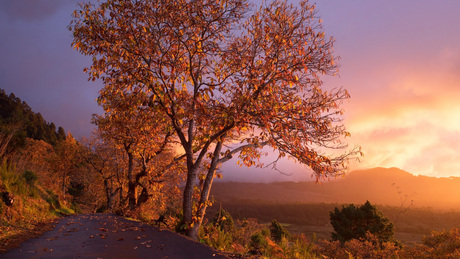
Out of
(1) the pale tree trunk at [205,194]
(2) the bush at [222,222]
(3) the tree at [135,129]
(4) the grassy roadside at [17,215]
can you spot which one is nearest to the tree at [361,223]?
(2) the bush at [222,222]

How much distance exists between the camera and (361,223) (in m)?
47.8

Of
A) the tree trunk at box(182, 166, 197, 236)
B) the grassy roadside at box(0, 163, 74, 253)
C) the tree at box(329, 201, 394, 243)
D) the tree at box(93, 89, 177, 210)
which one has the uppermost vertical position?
the tree at box(93, 89, 177, 210)

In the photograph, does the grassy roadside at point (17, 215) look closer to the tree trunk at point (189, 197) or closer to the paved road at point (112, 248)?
the paved road at point (112, 248)

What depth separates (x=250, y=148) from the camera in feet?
42.7

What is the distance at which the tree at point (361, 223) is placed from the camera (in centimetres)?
4541

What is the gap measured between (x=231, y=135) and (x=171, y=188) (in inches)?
472

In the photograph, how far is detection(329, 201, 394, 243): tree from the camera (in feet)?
149

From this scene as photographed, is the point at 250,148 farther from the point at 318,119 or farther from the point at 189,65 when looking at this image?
the point at 189,65

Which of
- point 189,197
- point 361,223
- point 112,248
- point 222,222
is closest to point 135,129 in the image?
point 189,197

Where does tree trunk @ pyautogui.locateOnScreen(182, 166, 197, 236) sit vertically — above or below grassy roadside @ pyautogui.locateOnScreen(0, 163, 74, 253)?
above

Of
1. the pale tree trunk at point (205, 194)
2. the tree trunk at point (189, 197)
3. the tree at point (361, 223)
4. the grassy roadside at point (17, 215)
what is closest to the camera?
the grassy roadside at point (17, 215)

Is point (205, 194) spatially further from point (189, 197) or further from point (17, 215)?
point (17, 215)

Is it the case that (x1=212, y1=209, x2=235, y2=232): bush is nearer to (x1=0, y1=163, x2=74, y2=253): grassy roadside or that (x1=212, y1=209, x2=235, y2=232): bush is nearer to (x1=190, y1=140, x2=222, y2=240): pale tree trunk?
(x1=190, y1=140, x2=222, y2=240): pale tree trunk

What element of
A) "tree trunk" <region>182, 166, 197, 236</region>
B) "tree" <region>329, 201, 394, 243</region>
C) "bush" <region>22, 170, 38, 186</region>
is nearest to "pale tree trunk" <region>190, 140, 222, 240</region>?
"tree trunk" <region>182, 166, 197, 236</region>
